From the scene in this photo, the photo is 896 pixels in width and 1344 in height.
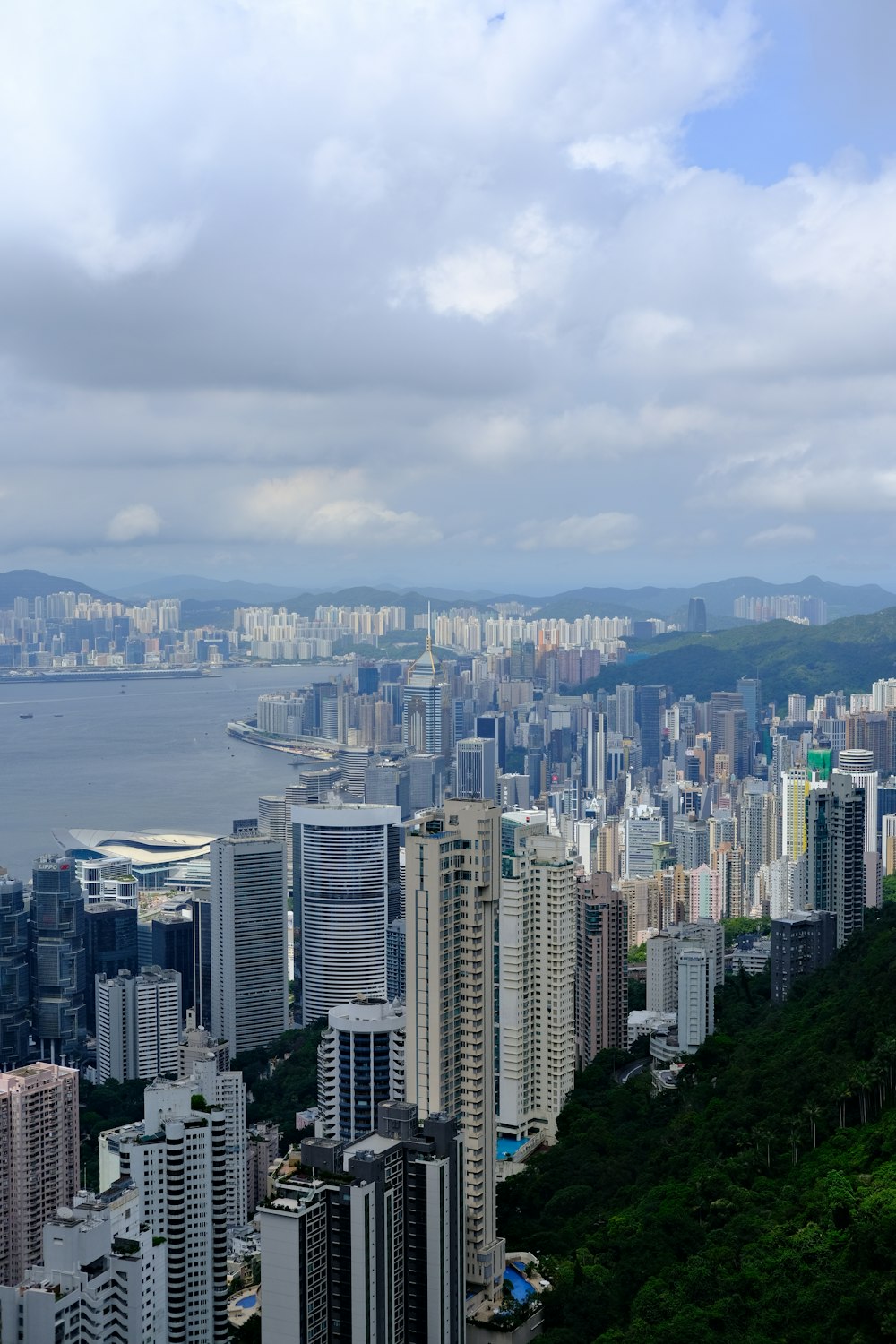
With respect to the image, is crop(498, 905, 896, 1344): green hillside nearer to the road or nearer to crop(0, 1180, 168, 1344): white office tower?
the road

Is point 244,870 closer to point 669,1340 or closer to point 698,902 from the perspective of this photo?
point 698,902

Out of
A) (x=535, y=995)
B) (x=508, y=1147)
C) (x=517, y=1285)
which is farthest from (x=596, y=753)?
(x=517, y=1285)

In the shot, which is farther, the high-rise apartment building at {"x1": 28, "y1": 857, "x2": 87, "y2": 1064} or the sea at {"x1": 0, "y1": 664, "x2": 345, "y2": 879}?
the sea at {"x1": 0, "y1": 664, "x2": 345, "y2": 879}

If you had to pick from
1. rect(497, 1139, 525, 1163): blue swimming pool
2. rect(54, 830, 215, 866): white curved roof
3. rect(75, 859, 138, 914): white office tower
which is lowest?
rect(497, 1139, 525, 1163): blue swimming pool

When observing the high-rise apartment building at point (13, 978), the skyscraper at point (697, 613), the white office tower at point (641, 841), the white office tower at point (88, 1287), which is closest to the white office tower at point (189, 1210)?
the white office tower at point (88, 1287)

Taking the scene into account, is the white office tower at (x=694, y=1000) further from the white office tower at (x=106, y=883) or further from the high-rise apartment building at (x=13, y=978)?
the white office tower at (x=106, y=883)

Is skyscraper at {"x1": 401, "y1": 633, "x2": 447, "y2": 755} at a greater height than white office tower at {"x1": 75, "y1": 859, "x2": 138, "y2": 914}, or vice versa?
skyscraper at {"x1": 401, "y1": 633, "x2": 447, "y2": 755}

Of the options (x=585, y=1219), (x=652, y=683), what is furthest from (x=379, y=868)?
(x=652, y=683)

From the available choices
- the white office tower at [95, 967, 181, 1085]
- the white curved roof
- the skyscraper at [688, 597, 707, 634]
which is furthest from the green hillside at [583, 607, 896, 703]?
the white office tower at [95, 967, 181, 1085]
